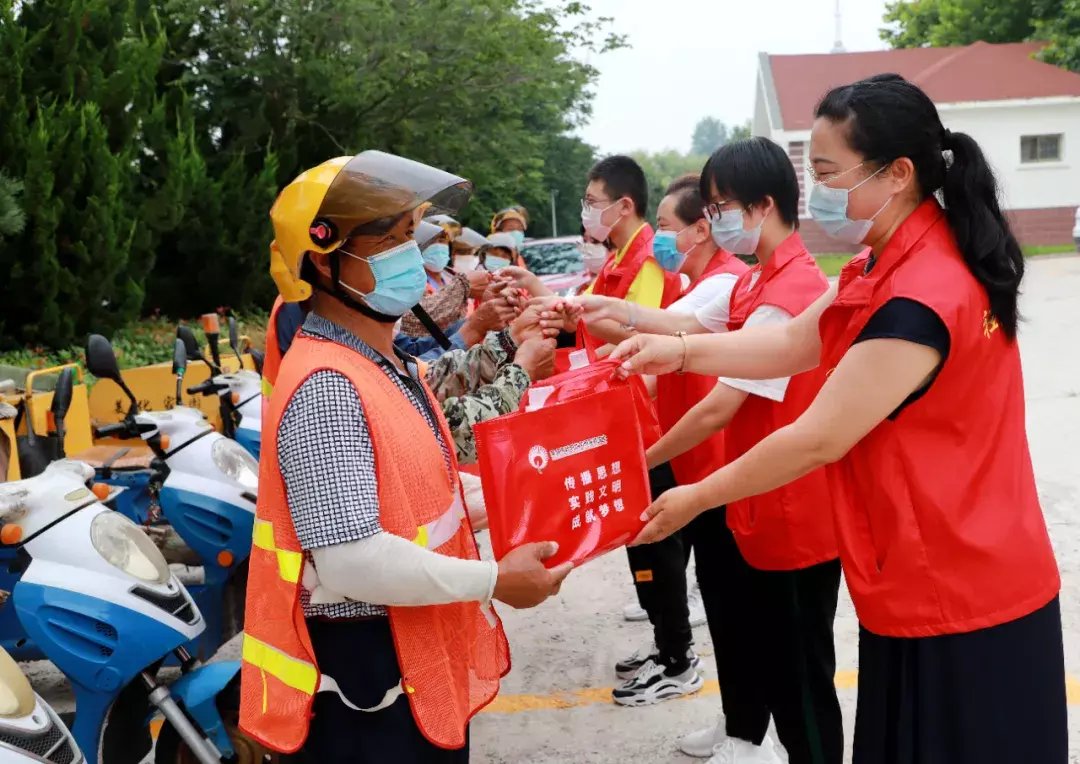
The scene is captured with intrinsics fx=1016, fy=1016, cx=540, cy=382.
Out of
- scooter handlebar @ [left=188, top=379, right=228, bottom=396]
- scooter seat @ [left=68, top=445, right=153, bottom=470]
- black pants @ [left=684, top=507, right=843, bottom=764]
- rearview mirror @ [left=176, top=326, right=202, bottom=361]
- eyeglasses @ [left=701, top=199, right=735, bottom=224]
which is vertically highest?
eyeglasses @ [left=701, top=199, right=735, bottom=224]

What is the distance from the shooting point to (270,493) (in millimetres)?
1931

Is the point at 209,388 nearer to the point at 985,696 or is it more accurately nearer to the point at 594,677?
the point at 594,677

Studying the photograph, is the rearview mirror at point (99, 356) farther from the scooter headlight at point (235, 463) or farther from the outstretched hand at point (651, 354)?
the outstretched hand at point (651, 354)

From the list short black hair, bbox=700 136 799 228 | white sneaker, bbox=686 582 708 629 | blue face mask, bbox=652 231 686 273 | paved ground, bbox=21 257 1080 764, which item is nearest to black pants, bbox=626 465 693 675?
paved ground, bbox=21 257 1080 764

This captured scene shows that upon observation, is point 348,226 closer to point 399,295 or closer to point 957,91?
point 399,295

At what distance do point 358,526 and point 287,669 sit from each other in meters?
0.36

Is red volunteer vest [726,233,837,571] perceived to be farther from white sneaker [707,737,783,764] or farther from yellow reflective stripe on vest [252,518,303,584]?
yellow reflective stripe on vest [252,518,303,584]

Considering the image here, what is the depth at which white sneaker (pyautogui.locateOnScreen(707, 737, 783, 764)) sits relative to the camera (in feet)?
11.1

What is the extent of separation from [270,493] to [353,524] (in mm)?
238

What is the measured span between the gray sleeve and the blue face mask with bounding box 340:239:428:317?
24 cm

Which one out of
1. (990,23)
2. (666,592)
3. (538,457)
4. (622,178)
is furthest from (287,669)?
(990,23)

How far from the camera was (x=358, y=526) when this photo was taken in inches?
70.4

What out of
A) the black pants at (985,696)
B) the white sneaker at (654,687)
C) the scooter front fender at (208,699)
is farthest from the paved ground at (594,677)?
the black pants at (985,696)

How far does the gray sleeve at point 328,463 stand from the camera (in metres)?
1.79
